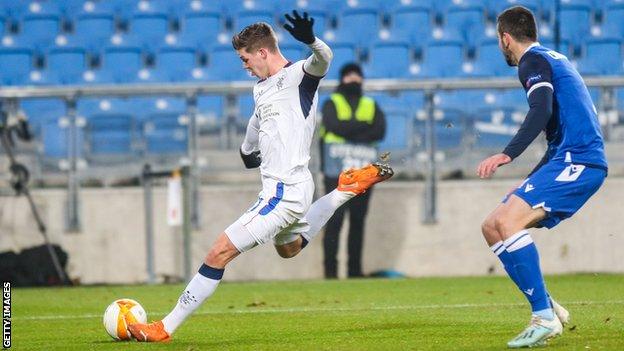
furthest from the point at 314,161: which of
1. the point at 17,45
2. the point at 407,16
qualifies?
the point at 17,45

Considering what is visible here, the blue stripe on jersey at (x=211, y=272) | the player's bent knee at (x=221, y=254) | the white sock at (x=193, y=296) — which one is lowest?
the white sock at (x=193, y=296)

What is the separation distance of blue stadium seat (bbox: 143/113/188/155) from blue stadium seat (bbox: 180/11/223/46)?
4.33 m

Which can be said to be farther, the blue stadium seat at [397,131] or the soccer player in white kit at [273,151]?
the blue stadium seat at [397,131]

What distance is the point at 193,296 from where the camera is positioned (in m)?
8.16

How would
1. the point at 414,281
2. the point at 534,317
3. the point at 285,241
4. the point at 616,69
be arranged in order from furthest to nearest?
the point at 616,69 → the point at 414,281 → the point at 285,241 → the point at 534,317

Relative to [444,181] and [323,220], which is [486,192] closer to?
[444,181]

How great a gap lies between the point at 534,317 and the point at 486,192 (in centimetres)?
828

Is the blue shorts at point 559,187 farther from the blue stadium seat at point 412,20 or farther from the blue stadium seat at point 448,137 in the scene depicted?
the blue stadium seat at point 412,20

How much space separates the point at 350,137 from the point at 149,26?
565 centimetres

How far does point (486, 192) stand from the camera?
51.1 feet

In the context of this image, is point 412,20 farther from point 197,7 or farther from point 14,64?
point 14,64

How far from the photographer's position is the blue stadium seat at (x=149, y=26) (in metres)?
19.7

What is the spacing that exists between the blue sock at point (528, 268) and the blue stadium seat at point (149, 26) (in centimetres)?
1291

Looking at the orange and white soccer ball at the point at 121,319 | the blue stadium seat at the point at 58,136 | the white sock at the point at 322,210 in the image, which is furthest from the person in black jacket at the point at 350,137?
the orange and white soccer ball at the point at 121,319
